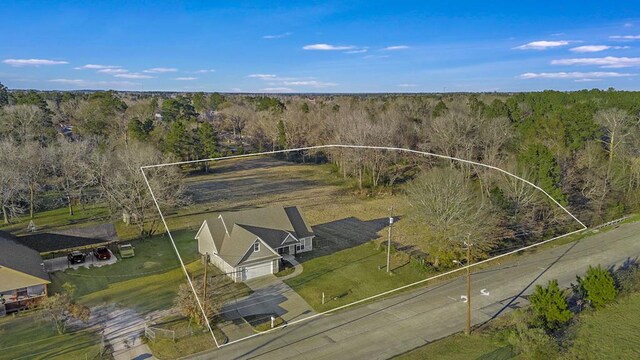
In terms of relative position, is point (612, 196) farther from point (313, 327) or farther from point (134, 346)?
point (134, 346)

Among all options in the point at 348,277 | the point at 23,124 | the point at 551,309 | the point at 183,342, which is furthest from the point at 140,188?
the point at 23,124

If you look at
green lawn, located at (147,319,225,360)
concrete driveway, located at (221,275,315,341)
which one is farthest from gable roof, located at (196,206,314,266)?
green lawn, located at (147,319,225,360)

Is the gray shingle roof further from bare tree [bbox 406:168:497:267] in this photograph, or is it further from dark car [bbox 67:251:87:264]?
bare tree [bbox 406:168:497:267]

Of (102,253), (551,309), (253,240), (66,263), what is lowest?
(66,263)

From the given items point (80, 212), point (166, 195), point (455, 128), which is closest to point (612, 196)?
point (455, 128)

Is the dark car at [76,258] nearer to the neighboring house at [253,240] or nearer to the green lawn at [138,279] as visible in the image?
the green lawn at [138,279]

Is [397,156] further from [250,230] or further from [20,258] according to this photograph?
[20,258]
